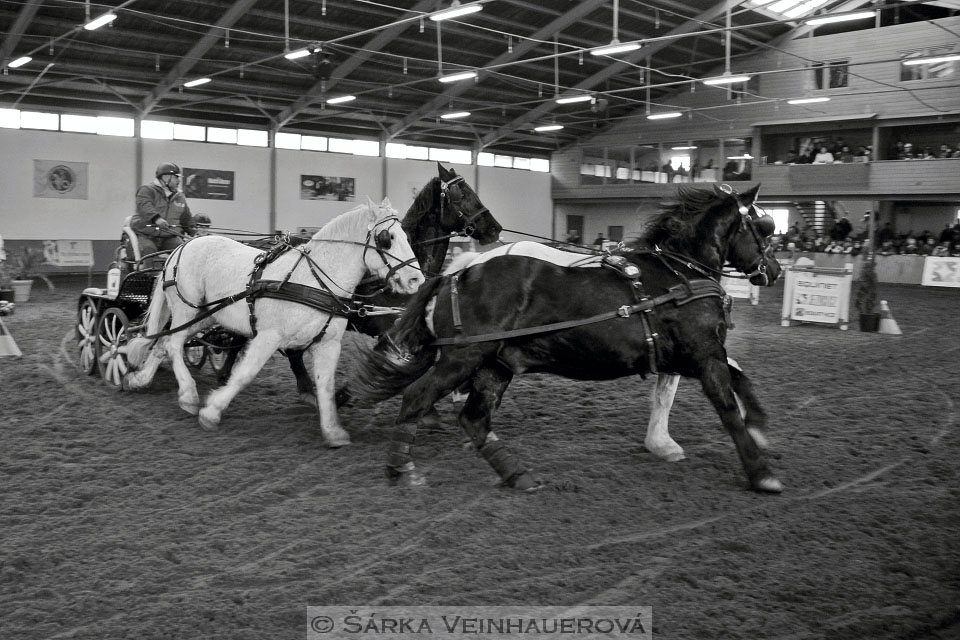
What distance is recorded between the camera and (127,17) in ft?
59.4

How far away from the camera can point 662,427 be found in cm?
540

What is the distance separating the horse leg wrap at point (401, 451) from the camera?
4.73 meters

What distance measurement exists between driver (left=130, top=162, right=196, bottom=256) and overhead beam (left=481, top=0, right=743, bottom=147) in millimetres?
14008

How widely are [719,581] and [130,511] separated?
2.91m

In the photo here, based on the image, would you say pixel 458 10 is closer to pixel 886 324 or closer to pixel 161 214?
pixel 161 214

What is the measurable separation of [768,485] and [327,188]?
83.1ft

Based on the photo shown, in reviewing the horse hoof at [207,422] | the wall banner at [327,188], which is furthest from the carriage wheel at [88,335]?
the wall banner at [327,188]

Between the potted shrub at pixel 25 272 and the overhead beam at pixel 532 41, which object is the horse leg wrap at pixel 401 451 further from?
the overhead beam at pixel 532 41

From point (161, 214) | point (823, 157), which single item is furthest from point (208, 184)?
point (823, 157)

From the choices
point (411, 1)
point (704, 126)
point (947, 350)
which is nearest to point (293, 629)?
point (947, 350)

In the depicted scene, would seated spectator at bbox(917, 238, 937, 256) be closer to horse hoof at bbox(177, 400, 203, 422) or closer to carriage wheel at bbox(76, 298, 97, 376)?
carriage wheel at bbox(76, 298, 97, 376)

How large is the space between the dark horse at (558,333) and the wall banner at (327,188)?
23880 mm

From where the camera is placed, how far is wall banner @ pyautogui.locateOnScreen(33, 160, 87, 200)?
22.2 meters

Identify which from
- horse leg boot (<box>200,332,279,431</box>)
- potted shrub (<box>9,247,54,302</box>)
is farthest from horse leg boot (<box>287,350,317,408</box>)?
potted shrub (<box>9,247,54,302</box>)
